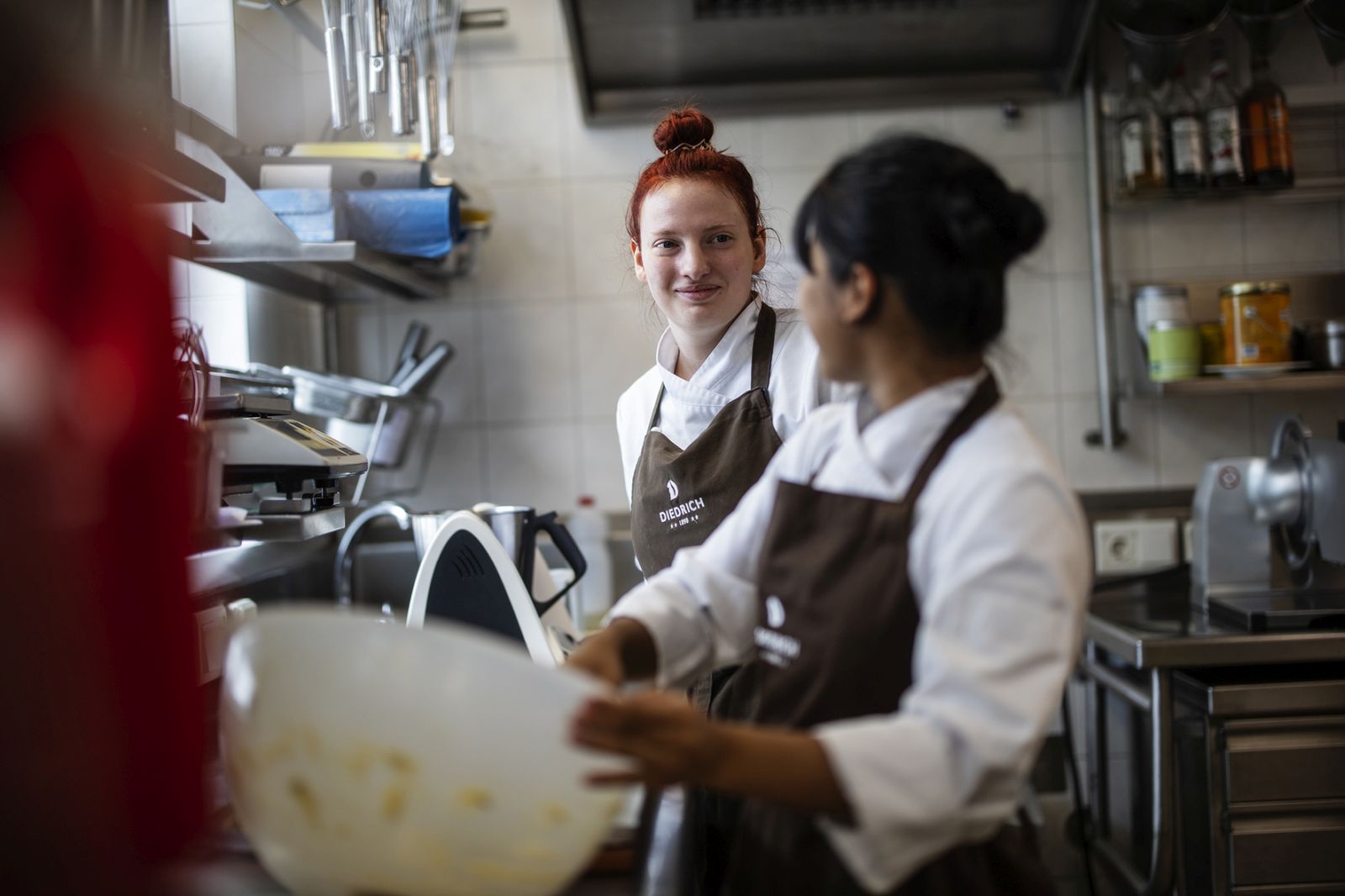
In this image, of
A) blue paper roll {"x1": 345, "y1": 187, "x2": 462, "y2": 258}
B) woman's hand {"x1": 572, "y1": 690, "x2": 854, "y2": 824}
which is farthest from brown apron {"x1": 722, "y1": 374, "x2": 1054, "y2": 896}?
blue paper roll {"x1": 345, "y1": 187, "x2": 462, "y2": 258}

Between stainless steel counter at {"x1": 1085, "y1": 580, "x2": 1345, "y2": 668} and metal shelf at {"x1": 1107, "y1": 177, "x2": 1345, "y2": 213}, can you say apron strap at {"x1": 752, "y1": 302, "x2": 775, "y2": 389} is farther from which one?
metal shelf at {"x1": 1107, "y1": 177, "x2": 1345, "y2": 213}

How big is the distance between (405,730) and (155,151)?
0.53m

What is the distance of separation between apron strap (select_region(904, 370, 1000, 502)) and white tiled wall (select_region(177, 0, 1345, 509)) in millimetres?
1501

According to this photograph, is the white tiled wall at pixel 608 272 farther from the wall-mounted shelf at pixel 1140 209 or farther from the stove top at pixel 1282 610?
the stove top at pixel 1282 610

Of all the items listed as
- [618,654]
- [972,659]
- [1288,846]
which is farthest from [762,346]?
[1288,846]

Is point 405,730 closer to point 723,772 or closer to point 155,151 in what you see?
point 723,772

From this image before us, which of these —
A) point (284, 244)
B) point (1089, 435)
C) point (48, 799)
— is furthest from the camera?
point (1089, 435)

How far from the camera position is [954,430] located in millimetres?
676

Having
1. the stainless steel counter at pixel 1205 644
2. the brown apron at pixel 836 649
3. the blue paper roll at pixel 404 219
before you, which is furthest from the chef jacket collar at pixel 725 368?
the stainless steel counter at pixel 1205 644

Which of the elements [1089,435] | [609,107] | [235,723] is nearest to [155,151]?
[235,723]

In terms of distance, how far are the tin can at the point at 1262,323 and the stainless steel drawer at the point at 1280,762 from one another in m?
0.74

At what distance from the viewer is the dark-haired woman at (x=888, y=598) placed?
1.87ft

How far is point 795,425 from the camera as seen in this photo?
1.12m

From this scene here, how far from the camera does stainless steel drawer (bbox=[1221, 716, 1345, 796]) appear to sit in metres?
1.54
